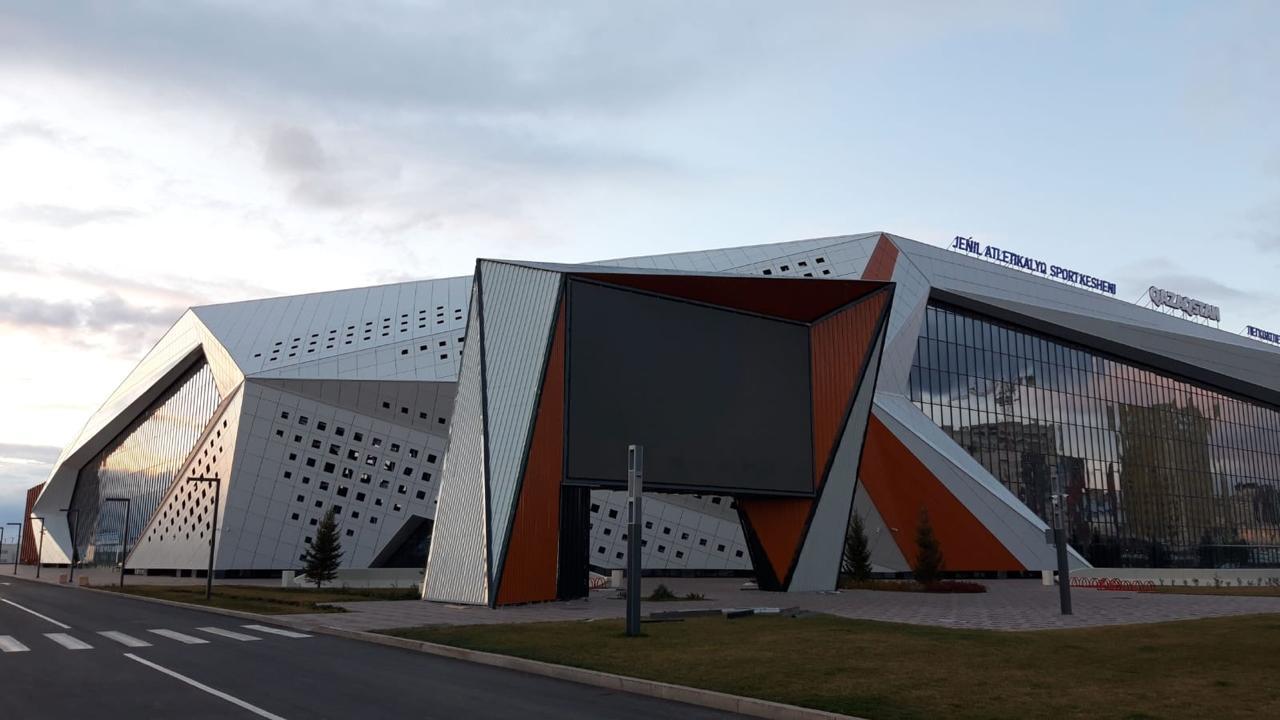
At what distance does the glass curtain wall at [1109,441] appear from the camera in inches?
2158

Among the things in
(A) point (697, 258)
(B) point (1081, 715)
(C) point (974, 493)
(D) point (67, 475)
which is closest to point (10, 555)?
(D) point (67, 475)

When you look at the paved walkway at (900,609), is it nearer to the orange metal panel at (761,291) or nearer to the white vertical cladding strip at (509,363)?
the white vertical cladding strip at (509,363)

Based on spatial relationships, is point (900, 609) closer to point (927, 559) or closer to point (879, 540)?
point (927, 559)

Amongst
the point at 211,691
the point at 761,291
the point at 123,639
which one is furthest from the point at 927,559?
the point at 211,691

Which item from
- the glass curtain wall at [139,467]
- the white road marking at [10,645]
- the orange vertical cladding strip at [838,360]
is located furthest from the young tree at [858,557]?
the glass curtain wall at [139,467]

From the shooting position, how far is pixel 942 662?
13906 millimetres

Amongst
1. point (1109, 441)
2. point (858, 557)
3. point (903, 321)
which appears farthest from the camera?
point (1109, 441)

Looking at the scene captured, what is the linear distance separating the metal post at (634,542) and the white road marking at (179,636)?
828 centimetres

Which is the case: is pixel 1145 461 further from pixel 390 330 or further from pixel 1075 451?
pixel 390 330

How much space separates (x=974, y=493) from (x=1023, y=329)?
1629cm

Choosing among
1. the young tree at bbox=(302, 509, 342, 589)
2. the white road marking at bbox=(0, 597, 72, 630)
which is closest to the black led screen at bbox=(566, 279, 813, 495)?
the white road marking at bbox=(0, 597, 72, 630)

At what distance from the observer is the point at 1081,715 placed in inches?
386

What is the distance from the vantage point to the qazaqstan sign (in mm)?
65250

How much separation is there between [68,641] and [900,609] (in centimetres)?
2039
